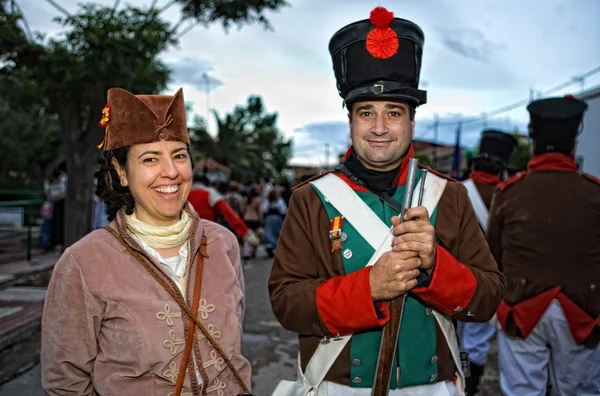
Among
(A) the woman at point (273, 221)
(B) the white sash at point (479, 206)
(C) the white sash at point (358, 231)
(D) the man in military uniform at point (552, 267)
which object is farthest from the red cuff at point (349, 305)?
(A) the woman at point (273, 221)

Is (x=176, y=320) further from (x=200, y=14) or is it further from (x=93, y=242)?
(x=200, y=14)

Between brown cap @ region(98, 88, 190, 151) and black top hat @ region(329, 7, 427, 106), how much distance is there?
0.80 metres

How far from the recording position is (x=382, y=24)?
7.27 feet

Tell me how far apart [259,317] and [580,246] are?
4.71 m

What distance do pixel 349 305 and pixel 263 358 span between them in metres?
3.94

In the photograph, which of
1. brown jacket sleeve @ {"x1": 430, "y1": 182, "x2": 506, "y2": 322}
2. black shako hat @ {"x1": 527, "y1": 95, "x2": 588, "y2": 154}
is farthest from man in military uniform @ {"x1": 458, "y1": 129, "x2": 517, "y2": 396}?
brown jacket sleeve @ {"x1": 430, "y1": 182, "x2": 506, "y2": 322}

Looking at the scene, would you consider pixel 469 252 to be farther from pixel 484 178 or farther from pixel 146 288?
pixel 484 178

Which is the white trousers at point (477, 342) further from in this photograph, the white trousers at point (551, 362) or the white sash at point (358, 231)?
the white sash at point (358, 231)

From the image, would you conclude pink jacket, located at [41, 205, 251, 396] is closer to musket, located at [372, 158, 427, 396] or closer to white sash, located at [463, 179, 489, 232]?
musket, located at [372, 158, 427, 396]

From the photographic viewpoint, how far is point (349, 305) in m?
2.04

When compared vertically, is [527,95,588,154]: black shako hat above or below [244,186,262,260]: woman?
above

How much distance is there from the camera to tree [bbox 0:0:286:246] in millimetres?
7270

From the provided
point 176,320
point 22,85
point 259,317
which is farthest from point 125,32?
point 176,320

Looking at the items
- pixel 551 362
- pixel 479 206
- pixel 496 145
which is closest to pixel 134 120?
pixel 551 362
